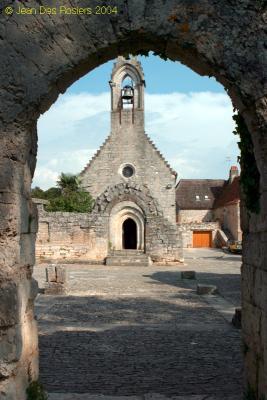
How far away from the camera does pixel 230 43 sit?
159 inches

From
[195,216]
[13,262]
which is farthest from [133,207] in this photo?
[195,216]

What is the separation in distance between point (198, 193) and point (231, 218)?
1047cm

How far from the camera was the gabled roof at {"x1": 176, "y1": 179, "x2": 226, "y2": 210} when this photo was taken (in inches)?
2072

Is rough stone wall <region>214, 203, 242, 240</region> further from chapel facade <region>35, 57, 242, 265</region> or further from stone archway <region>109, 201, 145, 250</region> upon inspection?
stone archway <region>109, 201, 145, 250</region>

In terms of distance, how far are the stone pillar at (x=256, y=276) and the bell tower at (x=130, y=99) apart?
1207 inches

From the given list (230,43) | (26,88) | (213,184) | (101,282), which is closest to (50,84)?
(26,88)

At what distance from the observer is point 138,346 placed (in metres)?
7.16

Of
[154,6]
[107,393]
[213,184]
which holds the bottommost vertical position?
[107,393]

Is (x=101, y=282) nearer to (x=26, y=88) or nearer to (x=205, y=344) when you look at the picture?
(x=205, y=344)

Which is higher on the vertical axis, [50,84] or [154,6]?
[154,6]

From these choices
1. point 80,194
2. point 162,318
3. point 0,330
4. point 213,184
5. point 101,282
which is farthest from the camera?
point 213,184

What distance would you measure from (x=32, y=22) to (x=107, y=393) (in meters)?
3.90

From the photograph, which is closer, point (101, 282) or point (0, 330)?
point (0, 330)

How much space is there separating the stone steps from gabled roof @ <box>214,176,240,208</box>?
20.5 m
